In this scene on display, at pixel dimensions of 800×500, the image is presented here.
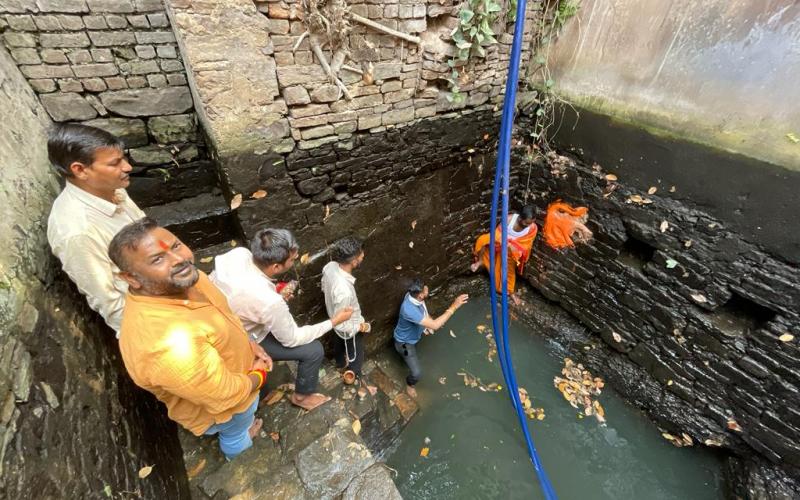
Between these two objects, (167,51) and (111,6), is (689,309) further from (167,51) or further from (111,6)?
(111,6)

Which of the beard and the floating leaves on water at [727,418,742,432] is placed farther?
the floating leaves on water at [727,418,742,432]

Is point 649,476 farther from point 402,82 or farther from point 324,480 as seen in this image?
point 402,82

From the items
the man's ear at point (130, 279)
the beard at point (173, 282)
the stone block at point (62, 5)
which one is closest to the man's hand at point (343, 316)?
the beard at point (173, 282)

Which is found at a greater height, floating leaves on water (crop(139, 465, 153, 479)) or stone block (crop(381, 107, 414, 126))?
stone block (crop(381, 107, 414, 126))

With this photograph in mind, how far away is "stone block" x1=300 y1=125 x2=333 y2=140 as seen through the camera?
10.4 ft

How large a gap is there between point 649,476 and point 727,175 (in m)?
3.37

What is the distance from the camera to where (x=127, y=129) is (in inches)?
117

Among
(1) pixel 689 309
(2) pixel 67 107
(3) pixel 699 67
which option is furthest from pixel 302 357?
(3) pixel 699 67

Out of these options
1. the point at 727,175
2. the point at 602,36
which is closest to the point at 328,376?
the point at 727,175

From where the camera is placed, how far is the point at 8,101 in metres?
2.19

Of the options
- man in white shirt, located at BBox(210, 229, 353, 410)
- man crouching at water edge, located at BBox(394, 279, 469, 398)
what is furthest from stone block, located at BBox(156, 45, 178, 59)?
man crouching at water edge, located at BBox(394, 279, 469, 398)

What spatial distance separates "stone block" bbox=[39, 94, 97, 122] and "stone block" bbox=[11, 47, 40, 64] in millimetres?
227

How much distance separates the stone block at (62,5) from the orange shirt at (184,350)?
2.25m

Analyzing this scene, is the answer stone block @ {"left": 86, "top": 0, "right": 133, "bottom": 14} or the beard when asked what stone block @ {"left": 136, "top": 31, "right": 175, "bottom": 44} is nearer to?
stone block @ {"left": 86, "top": 0, "right": 133, "bottom": 14}
